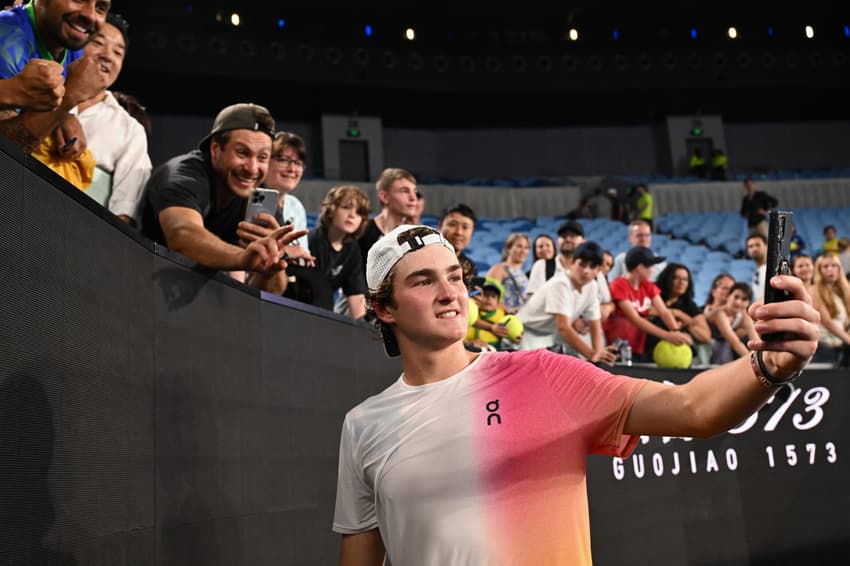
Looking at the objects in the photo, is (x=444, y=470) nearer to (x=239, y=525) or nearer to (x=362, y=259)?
(x=239, y=525)

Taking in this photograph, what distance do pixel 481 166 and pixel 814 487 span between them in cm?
1795

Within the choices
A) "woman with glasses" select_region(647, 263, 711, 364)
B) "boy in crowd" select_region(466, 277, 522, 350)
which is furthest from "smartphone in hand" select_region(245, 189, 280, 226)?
"woman with glasses" select_region(647, 263, 711, 364)

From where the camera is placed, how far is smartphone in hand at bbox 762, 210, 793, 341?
61.5 inches

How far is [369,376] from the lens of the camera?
405cm

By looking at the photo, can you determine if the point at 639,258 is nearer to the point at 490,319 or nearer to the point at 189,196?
the point at 490,319

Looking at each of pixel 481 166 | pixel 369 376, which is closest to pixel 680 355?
pixel 369 376

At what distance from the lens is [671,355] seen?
6.62 m

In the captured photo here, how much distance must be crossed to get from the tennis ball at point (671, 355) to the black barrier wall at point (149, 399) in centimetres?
303

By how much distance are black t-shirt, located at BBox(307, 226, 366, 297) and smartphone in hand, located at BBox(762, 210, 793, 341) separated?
3.27 m

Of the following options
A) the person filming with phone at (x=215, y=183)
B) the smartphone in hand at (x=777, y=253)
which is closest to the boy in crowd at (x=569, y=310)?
the person filming with phone at (x=215, y=183)

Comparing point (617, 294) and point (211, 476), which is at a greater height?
point (617, 294)

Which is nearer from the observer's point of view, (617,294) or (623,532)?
(623,532)

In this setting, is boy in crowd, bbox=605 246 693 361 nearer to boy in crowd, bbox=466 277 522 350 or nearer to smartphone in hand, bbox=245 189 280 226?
boy in crowd, bbox=466 277 522 350

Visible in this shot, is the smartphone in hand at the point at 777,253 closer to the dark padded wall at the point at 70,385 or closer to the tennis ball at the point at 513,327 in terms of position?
the dark padded wall at the point at 70,385
